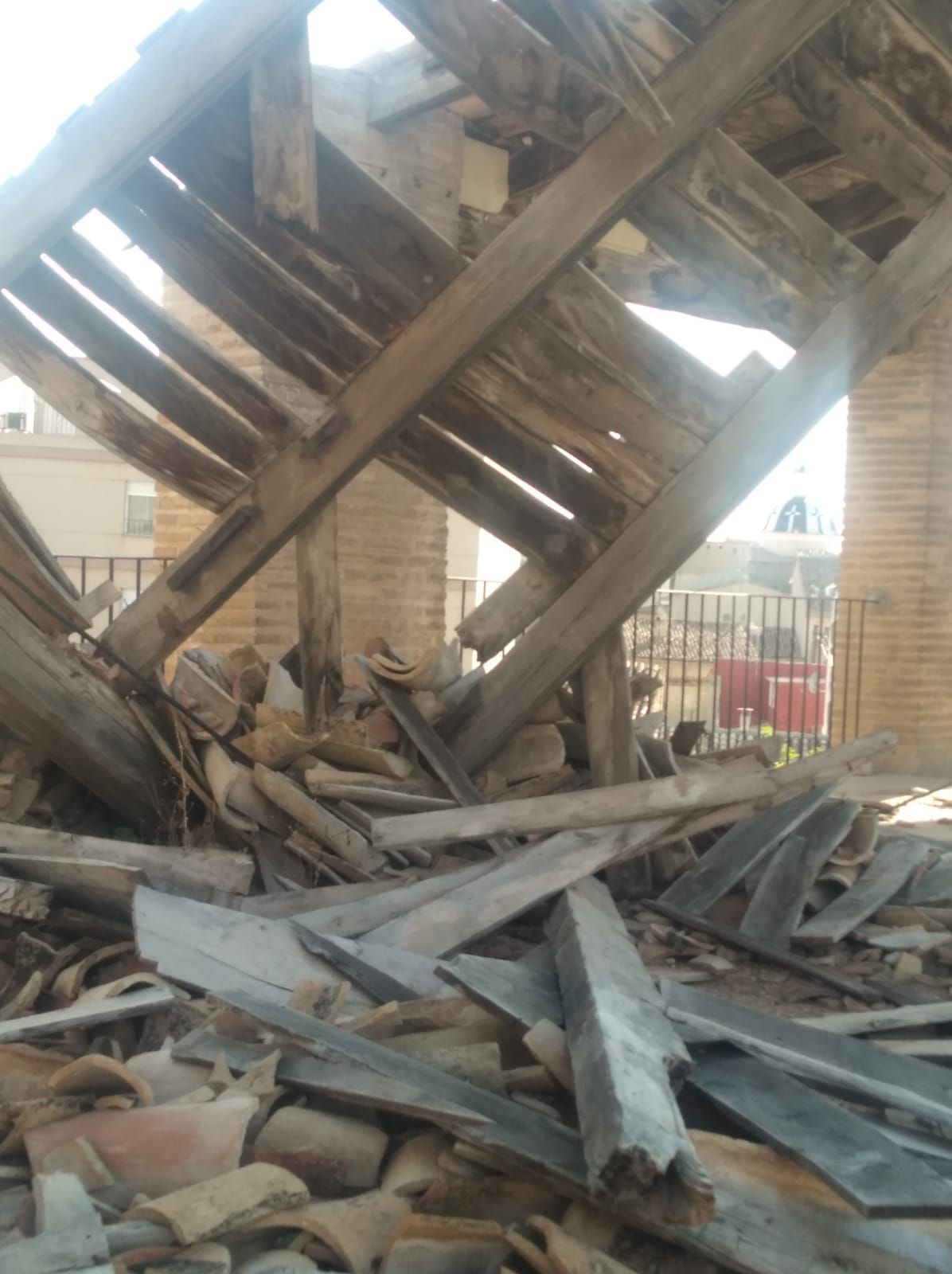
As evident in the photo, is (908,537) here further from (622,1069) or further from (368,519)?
(622,1069)

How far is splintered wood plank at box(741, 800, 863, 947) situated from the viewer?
13.2ft

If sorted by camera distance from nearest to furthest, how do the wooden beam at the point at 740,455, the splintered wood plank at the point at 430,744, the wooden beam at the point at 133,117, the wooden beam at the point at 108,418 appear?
the wooden beam at the point at 133,117 < the wooden beam at the point at 108,418 < the wooden beam at the point at 740,455 < the splintered wood plank at the point at 430,744

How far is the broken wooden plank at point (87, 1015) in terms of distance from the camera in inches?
97.6

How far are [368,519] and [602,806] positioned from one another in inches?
178

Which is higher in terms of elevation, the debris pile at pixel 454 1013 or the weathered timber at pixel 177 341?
the weathered timber at pixel 177 341

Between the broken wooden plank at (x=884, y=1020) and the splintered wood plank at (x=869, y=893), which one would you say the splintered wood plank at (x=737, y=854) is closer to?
the splintered wood plank at (x=869, y=893)

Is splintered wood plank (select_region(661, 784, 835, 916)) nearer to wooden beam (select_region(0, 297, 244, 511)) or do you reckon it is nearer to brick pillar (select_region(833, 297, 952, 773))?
wooden beam (select_region(0, 297, 244, 511))

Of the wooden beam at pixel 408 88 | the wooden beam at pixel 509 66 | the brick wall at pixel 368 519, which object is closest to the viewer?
the wooden beam at pixel 509 66

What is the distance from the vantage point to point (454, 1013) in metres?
2.67

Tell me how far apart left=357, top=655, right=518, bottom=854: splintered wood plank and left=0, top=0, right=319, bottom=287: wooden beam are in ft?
6.41

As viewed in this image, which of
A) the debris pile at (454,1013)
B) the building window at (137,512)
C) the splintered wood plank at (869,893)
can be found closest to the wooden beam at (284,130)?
the debris pile at (454,1013)

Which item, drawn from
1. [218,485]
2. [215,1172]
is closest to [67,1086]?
[215,1172]

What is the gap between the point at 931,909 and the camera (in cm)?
426

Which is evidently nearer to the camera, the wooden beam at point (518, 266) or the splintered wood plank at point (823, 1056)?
the splintered wood plank at point (823, 1056)
